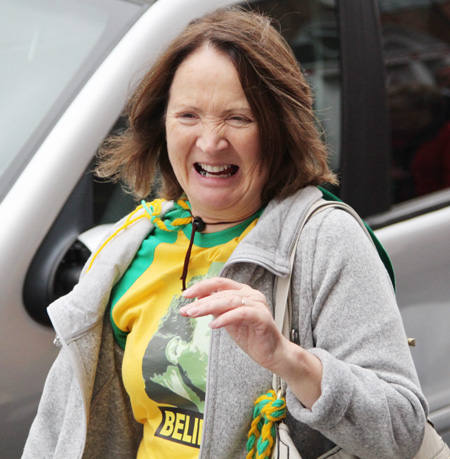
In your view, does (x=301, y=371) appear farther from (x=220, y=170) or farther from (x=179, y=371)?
(x=220, y=170)

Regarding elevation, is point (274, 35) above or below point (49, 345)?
above

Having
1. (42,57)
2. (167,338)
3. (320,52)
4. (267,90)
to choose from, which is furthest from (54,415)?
(320,52)

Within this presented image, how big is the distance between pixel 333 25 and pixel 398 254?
0.74m

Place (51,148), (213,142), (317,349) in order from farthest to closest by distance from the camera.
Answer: (51,148), (213,142), (317,349)

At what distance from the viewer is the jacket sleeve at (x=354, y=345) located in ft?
4.57

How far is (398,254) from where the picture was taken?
235 centimetres

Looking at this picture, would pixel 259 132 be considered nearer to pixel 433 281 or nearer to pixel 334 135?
pixel 334 135

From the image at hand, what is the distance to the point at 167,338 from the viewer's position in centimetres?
167

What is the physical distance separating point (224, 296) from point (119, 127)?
2.96 ft

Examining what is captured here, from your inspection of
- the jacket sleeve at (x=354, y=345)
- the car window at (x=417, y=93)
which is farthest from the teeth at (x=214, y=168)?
the car window at (x=417, y=93)

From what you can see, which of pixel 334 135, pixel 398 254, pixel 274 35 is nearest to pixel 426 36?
pixel 334 135

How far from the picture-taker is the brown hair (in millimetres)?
1627

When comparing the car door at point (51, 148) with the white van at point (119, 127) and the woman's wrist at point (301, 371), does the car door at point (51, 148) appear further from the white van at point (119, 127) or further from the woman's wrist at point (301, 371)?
the woman's wrist at point (301, 371)

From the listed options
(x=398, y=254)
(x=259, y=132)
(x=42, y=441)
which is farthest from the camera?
(x=398, y=254)
